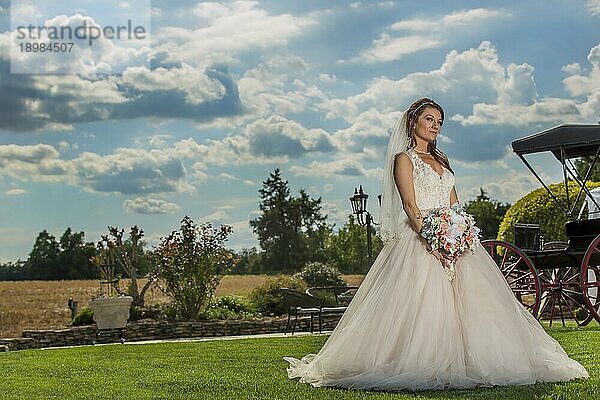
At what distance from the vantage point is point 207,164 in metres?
22.3

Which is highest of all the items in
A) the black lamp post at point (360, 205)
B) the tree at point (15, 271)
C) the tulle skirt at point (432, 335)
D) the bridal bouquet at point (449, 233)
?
the black lamp post at point (360, 205)

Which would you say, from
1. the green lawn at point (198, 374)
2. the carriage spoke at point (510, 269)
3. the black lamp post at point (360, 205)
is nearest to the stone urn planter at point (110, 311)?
the green lawn at point (198, 374)

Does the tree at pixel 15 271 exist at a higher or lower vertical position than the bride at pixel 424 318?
higher

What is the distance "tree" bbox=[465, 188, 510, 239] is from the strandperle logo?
1035 centimetres

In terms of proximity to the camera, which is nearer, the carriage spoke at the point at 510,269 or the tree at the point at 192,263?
the carriage spoke at the point at 510,269

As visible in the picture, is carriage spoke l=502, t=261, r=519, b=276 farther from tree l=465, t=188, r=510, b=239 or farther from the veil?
tree l=465, t=188, r=510, b=239

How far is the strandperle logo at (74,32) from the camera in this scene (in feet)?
60.8

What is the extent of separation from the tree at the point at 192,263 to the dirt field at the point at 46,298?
34.1 inches

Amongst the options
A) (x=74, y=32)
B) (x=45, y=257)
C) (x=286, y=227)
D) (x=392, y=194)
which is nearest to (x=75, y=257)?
(x=45, y=257)

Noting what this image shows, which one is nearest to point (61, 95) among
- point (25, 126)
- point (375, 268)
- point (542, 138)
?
point (25, 126)

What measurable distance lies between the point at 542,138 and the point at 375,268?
4835 mm

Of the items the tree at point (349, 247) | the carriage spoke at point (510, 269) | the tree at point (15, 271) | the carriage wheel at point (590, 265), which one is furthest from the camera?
the tree at point (349, 247)

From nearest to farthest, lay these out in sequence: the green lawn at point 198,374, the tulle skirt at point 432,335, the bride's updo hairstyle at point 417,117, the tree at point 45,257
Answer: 1. the green lawn at point 198,374
2. the tulle skirt at point 432,335
3. the bride's updo hairstyle at point 417,117
4. the tree at point 45,257

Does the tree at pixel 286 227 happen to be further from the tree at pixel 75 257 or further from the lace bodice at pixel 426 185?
the lace bodice at pixel 426 185
